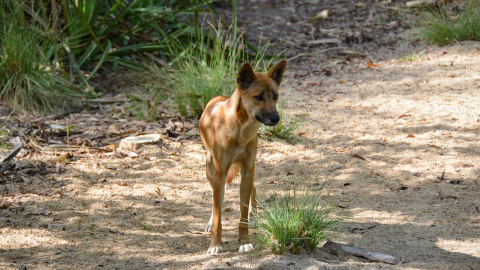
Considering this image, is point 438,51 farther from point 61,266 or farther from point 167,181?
point 61,266

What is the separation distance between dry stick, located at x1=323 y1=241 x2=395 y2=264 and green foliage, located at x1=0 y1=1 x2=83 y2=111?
194 inches

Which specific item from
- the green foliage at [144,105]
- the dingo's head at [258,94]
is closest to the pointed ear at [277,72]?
the dingo's head at [258,94]

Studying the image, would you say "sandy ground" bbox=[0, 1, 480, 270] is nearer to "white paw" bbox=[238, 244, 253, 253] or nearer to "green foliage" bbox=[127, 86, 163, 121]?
"white paw" bbox=[238, 244, 253, 253]

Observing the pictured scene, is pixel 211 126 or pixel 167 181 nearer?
pixel 211 126

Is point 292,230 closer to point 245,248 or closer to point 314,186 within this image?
point 245,248

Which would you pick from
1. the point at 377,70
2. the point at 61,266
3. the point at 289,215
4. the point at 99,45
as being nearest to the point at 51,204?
the point at 61,266

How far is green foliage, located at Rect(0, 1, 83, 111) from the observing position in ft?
24.3

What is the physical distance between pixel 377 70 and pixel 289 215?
5.33 meters

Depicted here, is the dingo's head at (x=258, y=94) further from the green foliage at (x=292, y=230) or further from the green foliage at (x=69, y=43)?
the green foliage at (x=69, y=43)

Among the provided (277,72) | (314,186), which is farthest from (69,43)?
(277,72)

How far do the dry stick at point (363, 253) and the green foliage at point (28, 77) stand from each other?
16.1ft

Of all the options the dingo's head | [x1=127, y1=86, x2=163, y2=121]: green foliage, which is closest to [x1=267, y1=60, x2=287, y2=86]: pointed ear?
the dingo's head

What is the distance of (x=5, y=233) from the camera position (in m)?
4.48

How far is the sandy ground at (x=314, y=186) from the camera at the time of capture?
4.16 meters
